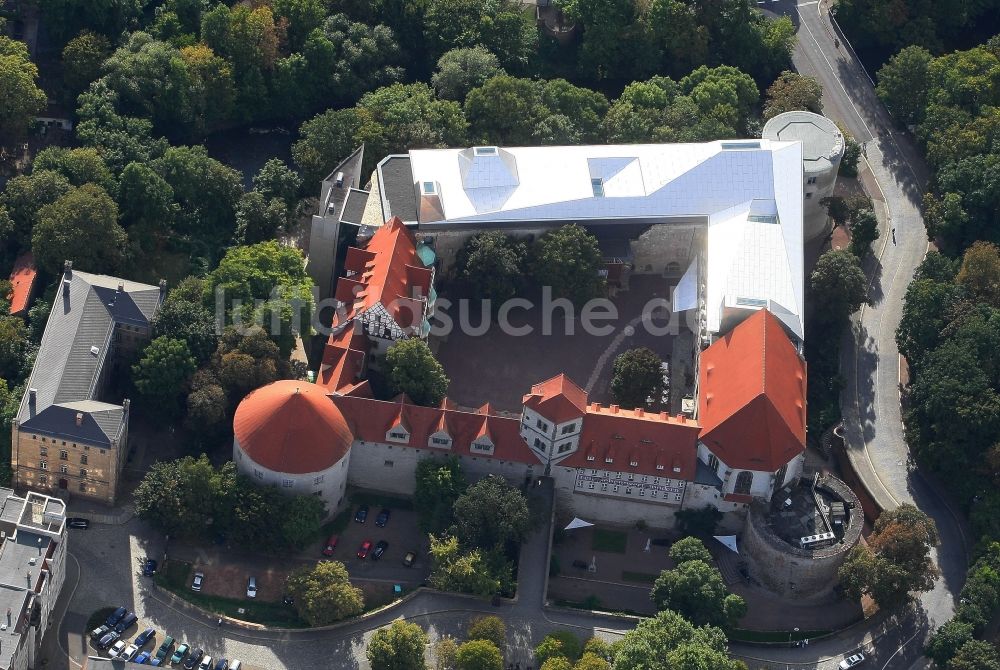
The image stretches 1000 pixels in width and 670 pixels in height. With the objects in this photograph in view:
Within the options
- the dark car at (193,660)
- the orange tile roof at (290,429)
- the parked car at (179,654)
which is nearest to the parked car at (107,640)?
the parked car at (179,654)

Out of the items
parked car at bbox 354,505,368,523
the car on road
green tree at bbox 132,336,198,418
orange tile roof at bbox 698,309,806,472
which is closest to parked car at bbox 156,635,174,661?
parked car at bbox 354,505,368,523

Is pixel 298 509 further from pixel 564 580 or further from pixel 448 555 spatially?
pixel 564 580

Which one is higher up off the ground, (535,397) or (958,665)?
(535,397)

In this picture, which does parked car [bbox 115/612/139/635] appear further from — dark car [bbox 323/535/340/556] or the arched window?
the arched window

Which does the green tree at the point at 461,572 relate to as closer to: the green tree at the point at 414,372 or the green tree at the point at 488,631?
the green tree at the point at 488,631

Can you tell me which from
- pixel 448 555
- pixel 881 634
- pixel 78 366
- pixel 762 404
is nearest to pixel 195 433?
pixel 78 366

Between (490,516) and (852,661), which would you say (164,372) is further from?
(852,661)
